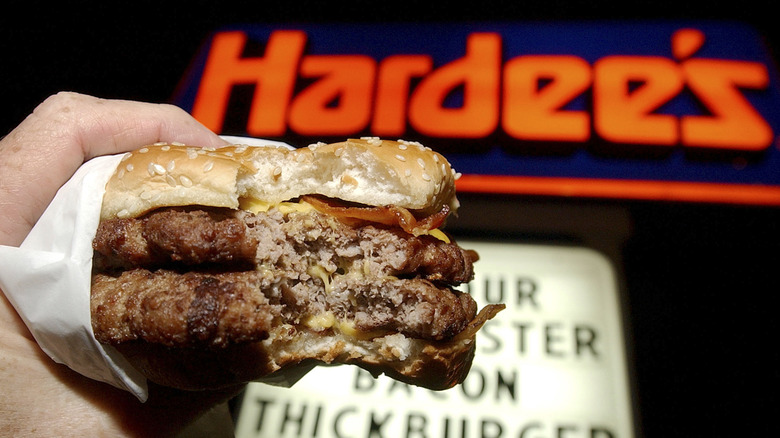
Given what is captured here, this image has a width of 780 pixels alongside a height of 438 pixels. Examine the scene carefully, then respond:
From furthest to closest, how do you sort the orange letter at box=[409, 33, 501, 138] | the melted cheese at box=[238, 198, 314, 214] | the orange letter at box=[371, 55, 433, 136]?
the orange letter at box=[371, 55, 433, 136] < the orange letter at box=[409, 33, 501, 138] < the melted cheese at box=[238, 198, 314, 214]

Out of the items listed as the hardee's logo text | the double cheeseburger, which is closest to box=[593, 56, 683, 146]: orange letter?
the hardee's logo text

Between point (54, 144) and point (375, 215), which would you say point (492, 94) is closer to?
point (375, 215)

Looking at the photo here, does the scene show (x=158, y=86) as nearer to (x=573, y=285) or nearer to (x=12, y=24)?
(x=12, y=24)

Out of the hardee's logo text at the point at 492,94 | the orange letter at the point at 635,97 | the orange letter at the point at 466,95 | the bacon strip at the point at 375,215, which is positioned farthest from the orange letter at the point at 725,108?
the bacon strip at the point at 375,215

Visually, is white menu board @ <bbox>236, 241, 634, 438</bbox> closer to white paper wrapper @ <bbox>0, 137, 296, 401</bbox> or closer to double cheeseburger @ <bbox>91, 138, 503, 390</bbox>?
double cheeseburger @ <bbox>91, 138, 503, 390</bbox>

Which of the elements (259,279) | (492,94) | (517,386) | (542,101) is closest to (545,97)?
(542,101)

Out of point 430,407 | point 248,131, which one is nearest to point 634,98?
point 430,407

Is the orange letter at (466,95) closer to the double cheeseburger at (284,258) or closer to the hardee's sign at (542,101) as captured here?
the hardee's sign at (542,101)
